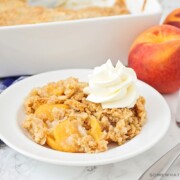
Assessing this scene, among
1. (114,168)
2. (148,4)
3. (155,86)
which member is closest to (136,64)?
(155,86)

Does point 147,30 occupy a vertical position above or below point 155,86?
above

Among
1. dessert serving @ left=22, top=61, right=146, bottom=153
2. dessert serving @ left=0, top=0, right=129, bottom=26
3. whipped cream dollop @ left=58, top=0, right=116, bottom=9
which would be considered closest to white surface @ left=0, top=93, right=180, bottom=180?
dessert serving @ left=22, top=61, right=146, bottom=153

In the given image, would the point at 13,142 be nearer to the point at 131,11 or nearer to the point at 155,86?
the point at 155,86

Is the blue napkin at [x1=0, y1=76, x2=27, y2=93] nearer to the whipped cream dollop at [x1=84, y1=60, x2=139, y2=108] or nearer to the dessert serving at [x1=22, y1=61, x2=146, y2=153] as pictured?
the dessert serving at [x1=22, y1=61, x2=146, y2=153]

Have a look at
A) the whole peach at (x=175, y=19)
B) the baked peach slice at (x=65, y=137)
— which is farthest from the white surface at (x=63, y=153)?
the whole peach at (x=175, y=19)

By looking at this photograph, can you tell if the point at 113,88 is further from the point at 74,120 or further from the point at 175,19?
the point at 175,19

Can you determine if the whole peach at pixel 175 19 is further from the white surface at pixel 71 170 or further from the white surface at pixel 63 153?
the white surface at pixel 71 170

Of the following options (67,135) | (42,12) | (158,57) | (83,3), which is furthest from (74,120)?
(83,3)
